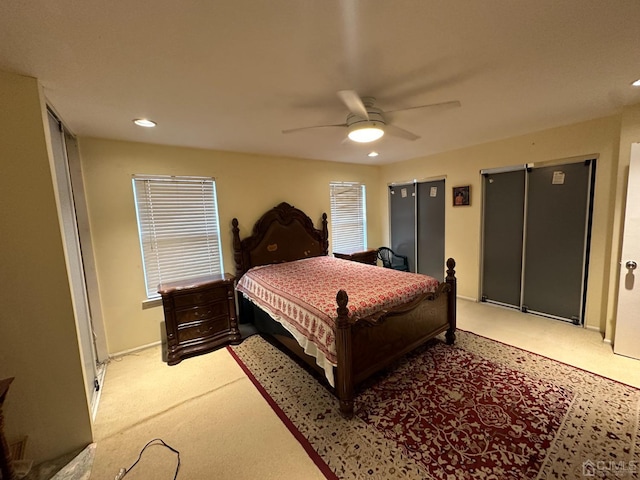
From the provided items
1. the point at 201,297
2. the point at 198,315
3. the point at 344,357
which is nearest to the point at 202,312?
the point at 198,315

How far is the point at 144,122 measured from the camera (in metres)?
2.34

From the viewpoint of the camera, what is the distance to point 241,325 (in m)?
3.62

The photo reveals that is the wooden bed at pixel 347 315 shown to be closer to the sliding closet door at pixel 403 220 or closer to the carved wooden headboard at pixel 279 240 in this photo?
the carved wooden headboard at pixel 279 240

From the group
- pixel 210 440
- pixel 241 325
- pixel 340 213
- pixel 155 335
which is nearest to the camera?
pixel 210 440

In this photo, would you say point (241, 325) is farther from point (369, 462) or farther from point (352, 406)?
point (369, 462)

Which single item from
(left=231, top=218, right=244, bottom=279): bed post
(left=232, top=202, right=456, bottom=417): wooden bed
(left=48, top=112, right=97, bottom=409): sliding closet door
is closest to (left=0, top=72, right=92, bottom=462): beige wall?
(left=48, top=112, right=97, bottom=409): sliding closet door

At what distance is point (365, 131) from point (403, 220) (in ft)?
10.7

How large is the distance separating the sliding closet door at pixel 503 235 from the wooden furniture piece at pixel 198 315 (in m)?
3.66

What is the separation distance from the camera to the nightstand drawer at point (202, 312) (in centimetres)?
276

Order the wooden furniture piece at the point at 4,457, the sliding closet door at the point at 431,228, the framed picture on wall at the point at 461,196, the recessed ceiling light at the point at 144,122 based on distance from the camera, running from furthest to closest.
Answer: the sliding closet door at the point at 431,228 < the framed picture on wall at the point at 461,196 < the recessed ceiling light at the point at 144,122 < the wooden furniture piece at the point at 4,457

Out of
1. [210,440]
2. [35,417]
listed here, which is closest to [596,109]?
[210,440]

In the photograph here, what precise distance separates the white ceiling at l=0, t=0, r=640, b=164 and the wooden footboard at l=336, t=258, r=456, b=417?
1.50 metres

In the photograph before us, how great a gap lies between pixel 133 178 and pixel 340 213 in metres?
3.12

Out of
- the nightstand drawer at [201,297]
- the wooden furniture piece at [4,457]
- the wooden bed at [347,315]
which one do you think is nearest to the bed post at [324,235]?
the wooden bed at [347,315]
